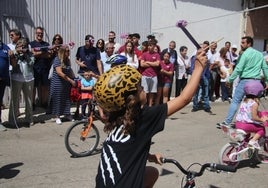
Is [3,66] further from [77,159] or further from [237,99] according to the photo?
[237,99]

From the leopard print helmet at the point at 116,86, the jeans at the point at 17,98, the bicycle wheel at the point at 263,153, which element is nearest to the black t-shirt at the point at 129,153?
the leopard print helmet at the point at 116,86

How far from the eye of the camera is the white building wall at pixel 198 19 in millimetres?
12570

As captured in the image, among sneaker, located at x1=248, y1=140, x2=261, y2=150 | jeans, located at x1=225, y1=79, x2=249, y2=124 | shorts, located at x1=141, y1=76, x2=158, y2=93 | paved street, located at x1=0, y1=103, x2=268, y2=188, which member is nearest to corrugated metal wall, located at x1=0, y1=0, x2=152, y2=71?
shorts, located at x1=141, y1=76, x2=158, y2=93

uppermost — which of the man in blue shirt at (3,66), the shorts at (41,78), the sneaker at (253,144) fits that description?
the man in blue shirt at (3,66)

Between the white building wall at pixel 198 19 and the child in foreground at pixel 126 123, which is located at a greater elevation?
the white building wall at pixel 198 19

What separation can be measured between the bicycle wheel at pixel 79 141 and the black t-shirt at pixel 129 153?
3.47m

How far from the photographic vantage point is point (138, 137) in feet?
8.12

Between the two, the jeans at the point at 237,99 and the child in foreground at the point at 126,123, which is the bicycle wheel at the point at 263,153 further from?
the child in foreground at the point at 126,123

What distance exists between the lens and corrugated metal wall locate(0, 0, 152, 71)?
30.9ft

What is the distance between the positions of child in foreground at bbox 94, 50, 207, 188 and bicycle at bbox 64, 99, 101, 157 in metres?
3.45

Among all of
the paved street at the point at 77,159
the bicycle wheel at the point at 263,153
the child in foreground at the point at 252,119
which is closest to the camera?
the paved street at the point at 77,159

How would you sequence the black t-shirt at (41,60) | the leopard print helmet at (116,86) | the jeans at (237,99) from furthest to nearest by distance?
the black t-shirt at (41,60) → the jeans at (237,99) → the leopard print helmet at (116,86)

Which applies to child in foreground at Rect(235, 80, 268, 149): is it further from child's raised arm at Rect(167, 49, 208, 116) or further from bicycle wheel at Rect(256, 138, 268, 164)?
child's raised arm at Rect(167, 49, 208, 116)

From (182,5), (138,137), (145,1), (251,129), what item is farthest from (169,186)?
(182,5)
